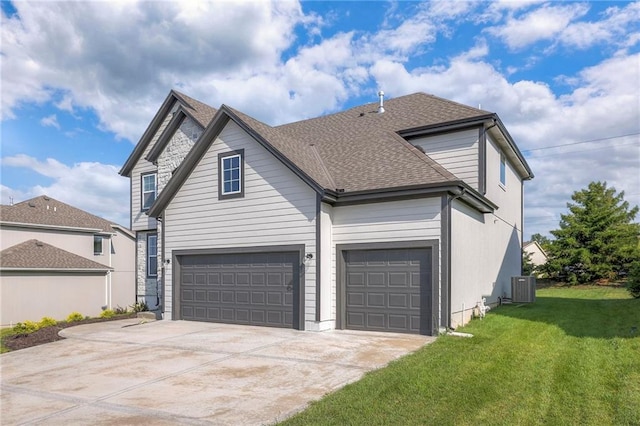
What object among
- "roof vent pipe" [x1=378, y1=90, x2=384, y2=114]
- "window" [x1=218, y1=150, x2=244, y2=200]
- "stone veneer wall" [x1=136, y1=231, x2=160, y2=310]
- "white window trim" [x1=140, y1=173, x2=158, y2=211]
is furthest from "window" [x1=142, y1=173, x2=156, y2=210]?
"roof vent pipe" [x1=378, y1=90, x2=384, y2=114]

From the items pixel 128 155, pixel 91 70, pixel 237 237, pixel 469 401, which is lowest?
pixel 469 401

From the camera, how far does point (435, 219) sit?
34.3 feet

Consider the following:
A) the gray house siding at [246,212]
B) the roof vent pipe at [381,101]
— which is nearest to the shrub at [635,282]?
the roof vent pipe at [381,101]

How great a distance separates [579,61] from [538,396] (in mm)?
16221

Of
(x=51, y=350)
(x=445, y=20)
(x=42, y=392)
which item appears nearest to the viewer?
(x=42, y=392)

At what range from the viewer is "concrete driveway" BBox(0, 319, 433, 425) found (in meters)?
5.33

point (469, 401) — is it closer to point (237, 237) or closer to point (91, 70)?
point (237, 237)

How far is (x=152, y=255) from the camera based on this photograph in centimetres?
1908

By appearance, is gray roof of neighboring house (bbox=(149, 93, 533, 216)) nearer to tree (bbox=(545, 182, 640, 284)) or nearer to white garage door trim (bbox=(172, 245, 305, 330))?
white garage door trim (bbox=(172, 245, 305, 330))

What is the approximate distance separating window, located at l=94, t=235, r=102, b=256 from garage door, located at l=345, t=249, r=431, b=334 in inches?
707

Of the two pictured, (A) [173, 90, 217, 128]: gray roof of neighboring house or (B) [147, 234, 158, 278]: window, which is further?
(B) [147, 234, 158, 278]: window

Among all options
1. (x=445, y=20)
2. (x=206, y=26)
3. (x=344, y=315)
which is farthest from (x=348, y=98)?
(x=344, y=315)

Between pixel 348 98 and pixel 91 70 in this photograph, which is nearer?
pixel 91 70

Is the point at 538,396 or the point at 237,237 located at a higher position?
the point at 237,237
